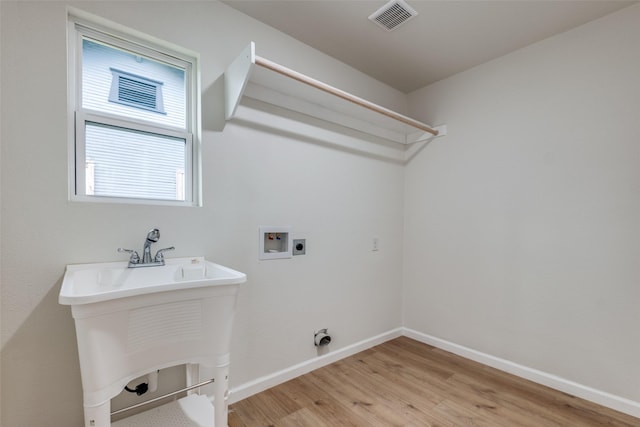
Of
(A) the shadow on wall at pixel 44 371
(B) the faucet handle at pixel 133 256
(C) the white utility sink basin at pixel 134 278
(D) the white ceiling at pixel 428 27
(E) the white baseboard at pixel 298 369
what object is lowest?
(E) the white baseboard at pixel 298 369

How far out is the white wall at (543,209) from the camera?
171 cm

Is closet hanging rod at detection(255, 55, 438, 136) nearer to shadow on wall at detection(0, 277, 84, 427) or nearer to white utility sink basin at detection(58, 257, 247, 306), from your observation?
white utility sink basin at detection(58, 257, 247, 306)

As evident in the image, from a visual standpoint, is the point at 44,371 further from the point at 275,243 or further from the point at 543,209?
the point at 543,209

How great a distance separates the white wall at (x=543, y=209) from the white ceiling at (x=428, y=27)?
0.15 m

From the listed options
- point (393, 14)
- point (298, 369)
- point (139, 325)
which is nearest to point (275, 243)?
point (298, 369)

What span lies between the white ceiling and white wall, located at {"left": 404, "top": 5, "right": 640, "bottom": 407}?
0.15 metres

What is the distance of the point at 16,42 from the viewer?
3.83ft

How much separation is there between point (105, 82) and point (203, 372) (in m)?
1.62

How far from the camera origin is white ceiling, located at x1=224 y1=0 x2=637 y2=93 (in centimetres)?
170

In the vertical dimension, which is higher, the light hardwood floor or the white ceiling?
the white ceiling

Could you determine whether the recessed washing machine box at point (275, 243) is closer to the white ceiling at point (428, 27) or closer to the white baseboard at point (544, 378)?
the white ceiling at point (428, 27)

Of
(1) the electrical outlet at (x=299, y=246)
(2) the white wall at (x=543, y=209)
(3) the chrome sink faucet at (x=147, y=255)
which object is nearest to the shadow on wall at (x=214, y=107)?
(3) the chrome sink faucet at (x=147, y=255)

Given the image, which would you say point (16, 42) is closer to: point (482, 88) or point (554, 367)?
point (482, 88)

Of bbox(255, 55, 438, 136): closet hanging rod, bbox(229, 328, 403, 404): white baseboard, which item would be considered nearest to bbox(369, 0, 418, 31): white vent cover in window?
bbox(255, 55, 438, 136): closet hanging rod
